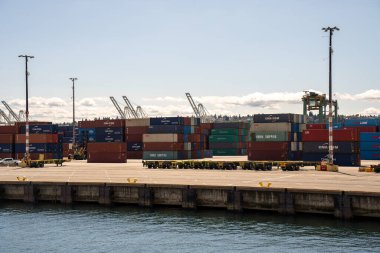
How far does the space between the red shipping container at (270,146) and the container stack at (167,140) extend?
16.6 m

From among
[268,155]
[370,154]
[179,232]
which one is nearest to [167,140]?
[268,155]

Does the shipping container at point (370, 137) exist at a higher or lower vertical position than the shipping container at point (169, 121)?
lower

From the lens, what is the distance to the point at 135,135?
Result: 113m

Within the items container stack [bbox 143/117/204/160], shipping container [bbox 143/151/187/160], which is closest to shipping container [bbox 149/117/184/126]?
container stack [bbox 143/117/204/160]

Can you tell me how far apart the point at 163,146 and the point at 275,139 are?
2295 centimetres

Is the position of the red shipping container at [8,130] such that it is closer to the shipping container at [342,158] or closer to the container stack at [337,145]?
the container stack at [337,145]

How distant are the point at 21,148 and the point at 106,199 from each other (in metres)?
57.9

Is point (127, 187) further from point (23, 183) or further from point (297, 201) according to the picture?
point (297, 201)

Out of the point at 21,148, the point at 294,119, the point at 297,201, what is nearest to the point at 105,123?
the point at 21,148

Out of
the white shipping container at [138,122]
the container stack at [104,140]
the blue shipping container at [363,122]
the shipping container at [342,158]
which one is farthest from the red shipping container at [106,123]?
the blue shipping container at [363,122]

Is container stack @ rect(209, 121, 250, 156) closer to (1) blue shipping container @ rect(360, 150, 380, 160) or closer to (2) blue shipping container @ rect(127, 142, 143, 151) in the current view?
(2) blue shipping container @ rect(127, 142, 143, 151)

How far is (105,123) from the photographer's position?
10519cm

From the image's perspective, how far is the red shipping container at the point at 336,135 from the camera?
72.7 m

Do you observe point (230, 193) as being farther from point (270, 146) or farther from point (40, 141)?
point (40, 141)
